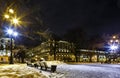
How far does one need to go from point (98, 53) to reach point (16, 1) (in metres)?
65.0

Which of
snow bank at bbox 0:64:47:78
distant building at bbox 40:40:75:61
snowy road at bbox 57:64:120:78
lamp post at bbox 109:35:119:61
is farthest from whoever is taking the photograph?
lamp post at bbox 109:35:119:61

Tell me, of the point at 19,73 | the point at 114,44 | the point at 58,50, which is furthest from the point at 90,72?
the point at 114,44

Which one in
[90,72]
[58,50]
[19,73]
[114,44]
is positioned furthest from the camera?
[114,44]

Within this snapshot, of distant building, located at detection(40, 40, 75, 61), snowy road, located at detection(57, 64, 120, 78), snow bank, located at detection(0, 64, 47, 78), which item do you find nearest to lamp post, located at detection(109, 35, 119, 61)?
distant building, located at detection(40, 40, 75, 61)

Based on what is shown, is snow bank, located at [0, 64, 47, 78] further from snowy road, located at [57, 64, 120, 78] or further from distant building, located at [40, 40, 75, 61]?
distant building, located at [40, 40, 75, 61]

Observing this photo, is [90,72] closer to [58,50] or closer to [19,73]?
[19,73]

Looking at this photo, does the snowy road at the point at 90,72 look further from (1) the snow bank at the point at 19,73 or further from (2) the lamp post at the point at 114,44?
(2) the lamp post at the point at 114,44

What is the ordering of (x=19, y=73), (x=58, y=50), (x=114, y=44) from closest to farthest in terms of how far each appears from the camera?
(x=19, y=73) < (x=58, y=50) < (x=114, y=44)

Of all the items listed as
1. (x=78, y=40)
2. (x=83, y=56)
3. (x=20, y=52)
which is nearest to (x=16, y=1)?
(x=20, y=52)

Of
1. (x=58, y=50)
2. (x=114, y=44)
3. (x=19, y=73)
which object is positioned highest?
(x=114, y=44)

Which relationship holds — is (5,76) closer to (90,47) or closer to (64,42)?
(64,42)

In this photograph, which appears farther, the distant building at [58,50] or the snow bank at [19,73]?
the distant building at [58,50]

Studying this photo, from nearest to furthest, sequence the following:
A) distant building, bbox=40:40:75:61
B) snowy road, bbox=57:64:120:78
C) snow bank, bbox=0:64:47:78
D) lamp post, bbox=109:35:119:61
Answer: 1. snow bank, bbox=0:64:47:78
2. snowy road, bbox=57:64:120:78
3. distant building, bbox=40:40:75:61
4. lamp post, bbox=109:35:119:61

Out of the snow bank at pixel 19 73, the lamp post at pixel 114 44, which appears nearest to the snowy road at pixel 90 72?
the snow bank at pixel 19 73
